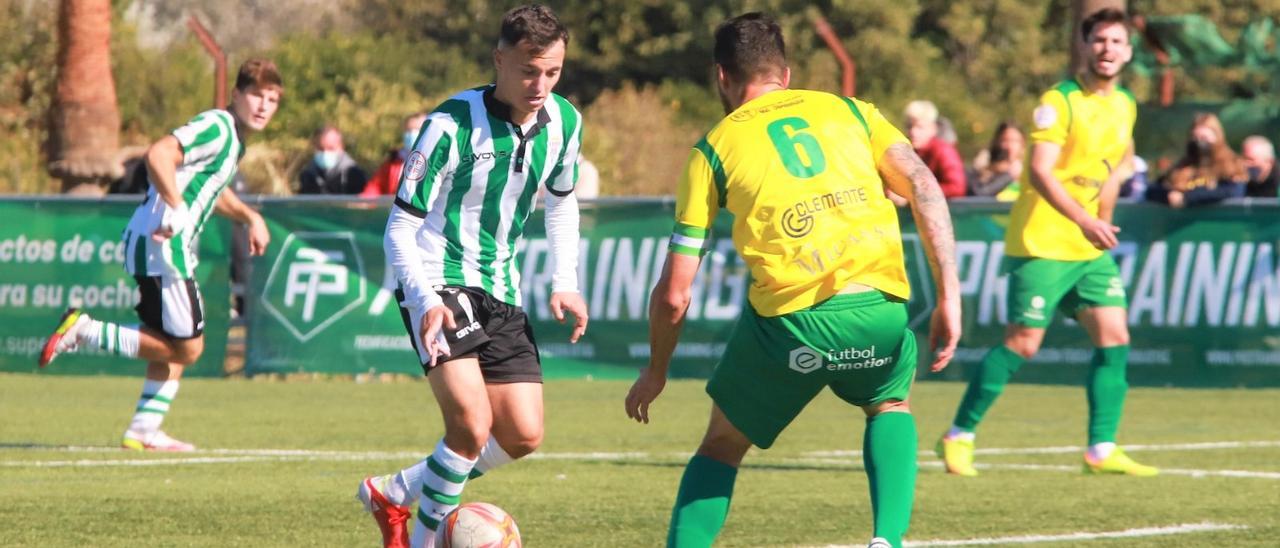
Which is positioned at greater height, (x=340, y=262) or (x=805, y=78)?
(x=340, y=262)

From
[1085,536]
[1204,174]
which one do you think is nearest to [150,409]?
[1085,536]

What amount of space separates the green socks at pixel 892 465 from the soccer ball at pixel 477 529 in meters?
1.15

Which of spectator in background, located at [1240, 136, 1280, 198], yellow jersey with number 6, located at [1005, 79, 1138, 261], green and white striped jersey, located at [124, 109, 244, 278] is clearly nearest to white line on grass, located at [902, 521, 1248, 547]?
yellow jersey with number 6, located at [1005, 79, 1138, 261]

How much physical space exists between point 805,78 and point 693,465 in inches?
1768

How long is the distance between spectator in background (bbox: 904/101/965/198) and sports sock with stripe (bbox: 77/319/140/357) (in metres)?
5.99

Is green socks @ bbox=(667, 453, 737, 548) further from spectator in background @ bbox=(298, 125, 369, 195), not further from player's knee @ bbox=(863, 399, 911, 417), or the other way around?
spectator in background @ bbox=(298, 125, 369, 195)

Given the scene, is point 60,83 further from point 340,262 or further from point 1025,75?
point 1025,75

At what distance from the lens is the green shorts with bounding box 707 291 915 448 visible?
609 centimetres

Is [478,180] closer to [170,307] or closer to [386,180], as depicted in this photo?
[170,307]

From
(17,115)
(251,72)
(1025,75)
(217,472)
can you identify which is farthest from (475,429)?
(1025,75)

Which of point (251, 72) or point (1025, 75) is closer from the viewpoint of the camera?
point (251, 72)

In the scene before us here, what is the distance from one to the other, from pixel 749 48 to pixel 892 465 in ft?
4.30

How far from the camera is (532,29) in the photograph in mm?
6785

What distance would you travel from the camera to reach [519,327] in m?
7.13
